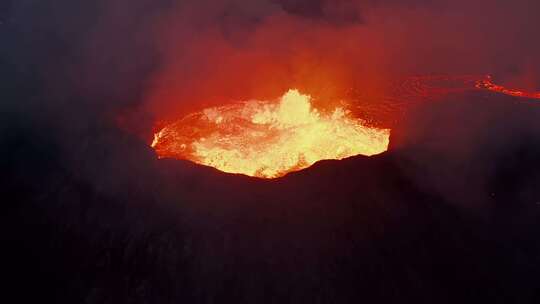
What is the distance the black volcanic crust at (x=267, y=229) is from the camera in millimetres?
7582

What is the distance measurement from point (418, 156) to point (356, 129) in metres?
1.57

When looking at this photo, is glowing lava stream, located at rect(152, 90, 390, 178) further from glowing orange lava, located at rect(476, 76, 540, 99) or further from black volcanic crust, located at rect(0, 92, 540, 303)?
glowing orange lava, located at rect(476, 76, 540, 99)

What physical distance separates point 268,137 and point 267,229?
2.92m

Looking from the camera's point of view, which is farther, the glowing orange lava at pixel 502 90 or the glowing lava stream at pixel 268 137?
the glowing orange lava at pixel 502 90

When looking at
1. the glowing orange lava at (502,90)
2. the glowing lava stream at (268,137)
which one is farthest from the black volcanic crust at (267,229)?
the glowing orange lava at (502,90)

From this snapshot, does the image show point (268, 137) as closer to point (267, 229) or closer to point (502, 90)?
point (267, 229)

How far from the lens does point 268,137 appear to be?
10.5m

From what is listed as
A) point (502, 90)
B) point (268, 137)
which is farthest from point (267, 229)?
point (502, 90)

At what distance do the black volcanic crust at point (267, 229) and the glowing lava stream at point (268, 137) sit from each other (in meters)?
0.57

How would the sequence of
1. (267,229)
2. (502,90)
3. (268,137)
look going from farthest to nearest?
(502,90) → (268,137) → (267,229)

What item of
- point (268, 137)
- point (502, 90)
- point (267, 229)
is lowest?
point (267, 229)

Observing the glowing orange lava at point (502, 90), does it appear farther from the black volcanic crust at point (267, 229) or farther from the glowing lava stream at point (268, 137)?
the glowing lava stream at point (268, 137)

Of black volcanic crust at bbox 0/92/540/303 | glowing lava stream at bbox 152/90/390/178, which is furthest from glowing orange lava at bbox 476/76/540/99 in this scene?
glowing lava stream at bbox 152/90/390/178

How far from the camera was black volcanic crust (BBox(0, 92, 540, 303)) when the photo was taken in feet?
24.9
